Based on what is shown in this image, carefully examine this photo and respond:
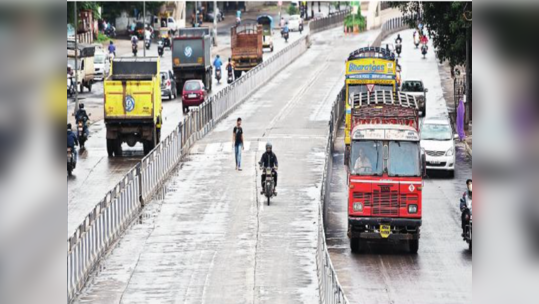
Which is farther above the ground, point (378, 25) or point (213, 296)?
point (378, 25)

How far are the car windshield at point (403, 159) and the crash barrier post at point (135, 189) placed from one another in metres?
6.46

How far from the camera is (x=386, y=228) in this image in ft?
77.3

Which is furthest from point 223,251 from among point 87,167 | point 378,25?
point 378,25

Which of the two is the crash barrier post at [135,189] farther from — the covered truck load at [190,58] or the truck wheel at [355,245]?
the truck wheel at [355,245]

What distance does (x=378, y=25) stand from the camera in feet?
347

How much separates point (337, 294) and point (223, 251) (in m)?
11.3

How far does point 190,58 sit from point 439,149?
28323 millimetres

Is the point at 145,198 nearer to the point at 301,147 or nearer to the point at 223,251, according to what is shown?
the point at 223,251

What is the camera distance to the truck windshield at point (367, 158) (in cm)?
2381

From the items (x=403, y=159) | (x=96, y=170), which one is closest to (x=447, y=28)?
(x=96, y=170)

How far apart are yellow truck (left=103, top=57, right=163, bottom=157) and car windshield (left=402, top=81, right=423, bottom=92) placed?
55.5ft

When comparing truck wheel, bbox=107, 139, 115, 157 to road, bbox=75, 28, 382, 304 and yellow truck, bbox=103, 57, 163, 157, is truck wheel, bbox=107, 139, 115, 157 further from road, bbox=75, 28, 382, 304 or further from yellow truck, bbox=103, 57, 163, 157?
road, bbox=75, 28, 382, 304

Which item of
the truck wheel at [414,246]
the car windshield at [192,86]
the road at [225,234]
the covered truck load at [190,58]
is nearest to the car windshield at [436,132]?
the road at [225,234]

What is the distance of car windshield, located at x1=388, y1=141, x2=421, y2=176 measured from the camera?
2370 cm
